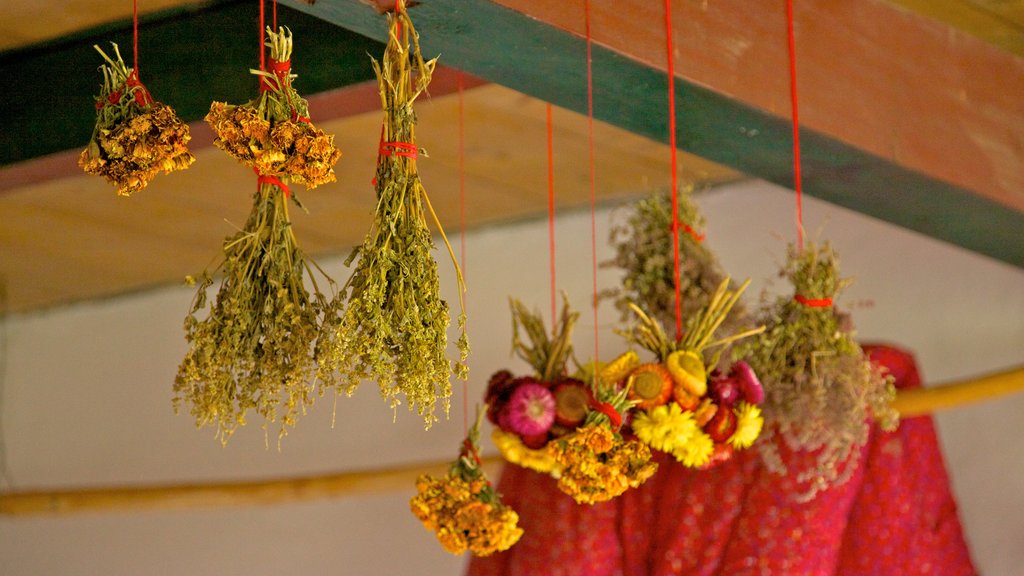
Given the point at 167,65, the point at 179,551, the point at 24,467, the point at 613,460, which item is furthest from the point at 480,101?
the point at 24,467

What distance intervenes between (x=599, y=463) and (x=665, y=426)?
171mm

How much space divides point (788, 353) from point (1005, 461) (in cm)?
108

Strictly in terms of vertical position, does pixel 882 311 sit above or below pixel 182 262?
below

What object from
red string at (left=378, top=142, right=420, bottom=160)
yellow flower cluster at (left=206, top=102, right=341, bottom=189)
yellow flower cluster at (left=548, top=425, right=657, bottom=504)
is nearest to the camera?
yellow flower cluster at (left=206, top=102, right=341, bottom=189)

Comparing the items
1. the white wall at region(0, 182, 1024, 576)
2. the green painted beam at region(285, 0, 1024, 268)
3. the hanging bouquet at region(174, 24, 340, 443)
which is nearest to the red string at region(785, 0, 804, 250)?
the green painted beam at region(285, 0, 1024, 268)

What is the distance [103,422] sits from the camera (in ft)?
18.1

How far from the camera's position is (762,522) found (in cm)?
332

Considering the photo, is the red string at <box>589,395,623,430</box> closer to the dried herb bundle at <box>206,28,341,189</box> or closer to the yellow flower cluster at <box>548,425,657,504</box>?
the yellow flower cluster at <box>548,425,657,504</box>

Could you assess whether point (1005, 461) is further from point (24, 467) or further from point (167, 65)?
point (24, 467)

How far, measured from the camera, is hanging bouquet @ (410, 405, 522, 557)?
271 cm

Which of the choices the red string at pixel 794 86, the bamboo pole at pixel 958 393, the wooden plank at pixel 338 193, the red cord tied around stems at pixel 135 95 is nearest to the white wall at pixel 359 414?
the wooden plank at pixel 338 193

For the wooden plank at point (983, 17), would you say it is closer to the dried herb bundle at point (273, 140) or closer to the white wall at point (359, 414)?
the white wall at point (359, 414)

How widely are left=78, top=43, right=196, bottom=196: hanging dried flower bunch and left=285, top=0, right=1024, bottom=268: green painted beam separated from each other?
0.33 meters

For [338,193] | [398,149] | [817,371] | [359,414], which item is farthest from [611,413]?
[359,414]
